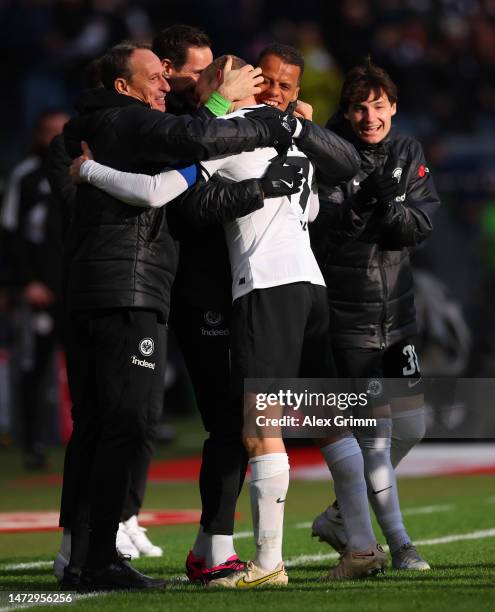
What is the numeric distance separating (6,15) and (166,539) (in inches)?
444

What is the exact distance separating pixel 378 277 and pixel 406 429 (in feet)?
2.28

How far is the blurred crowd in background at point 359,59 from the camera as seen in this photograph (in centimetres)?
1641

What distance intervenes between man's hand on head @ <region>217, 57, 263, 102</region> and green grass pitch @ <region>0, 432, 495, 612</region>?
6.10 ft

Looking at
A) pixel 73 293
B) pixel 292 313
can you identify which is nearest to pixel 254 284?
pixel 292 313

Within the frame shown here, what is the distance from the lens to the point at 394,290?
642 cm

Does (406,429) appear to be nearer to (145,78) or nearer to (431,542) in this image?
(431,542)

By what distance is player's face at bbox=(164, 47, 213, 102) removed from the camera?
20.8ft

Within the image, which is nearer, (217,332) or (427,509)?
(217,332)

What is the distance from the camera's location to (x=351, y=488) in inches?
224

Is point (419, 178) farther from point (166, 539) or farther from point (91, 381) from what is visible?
point (166, 539)

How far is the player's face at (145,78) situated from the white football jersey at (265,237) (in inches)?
16.0

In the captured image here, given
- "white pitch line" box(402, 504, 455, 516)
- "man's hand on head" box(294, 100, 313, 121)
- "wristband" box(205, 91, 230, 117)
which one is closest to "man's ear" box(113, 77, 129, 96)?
"wristband" box(205, 91, 230, 117)

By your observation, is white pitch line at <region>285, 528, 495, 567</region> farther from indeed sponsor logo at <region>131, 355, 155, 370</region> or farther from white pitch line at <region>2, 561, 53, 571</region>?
indeed sponsor logo at <region>131, 355, 155, 370</region>

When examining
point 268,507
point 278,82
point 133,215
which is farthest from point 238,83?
point 268,507
